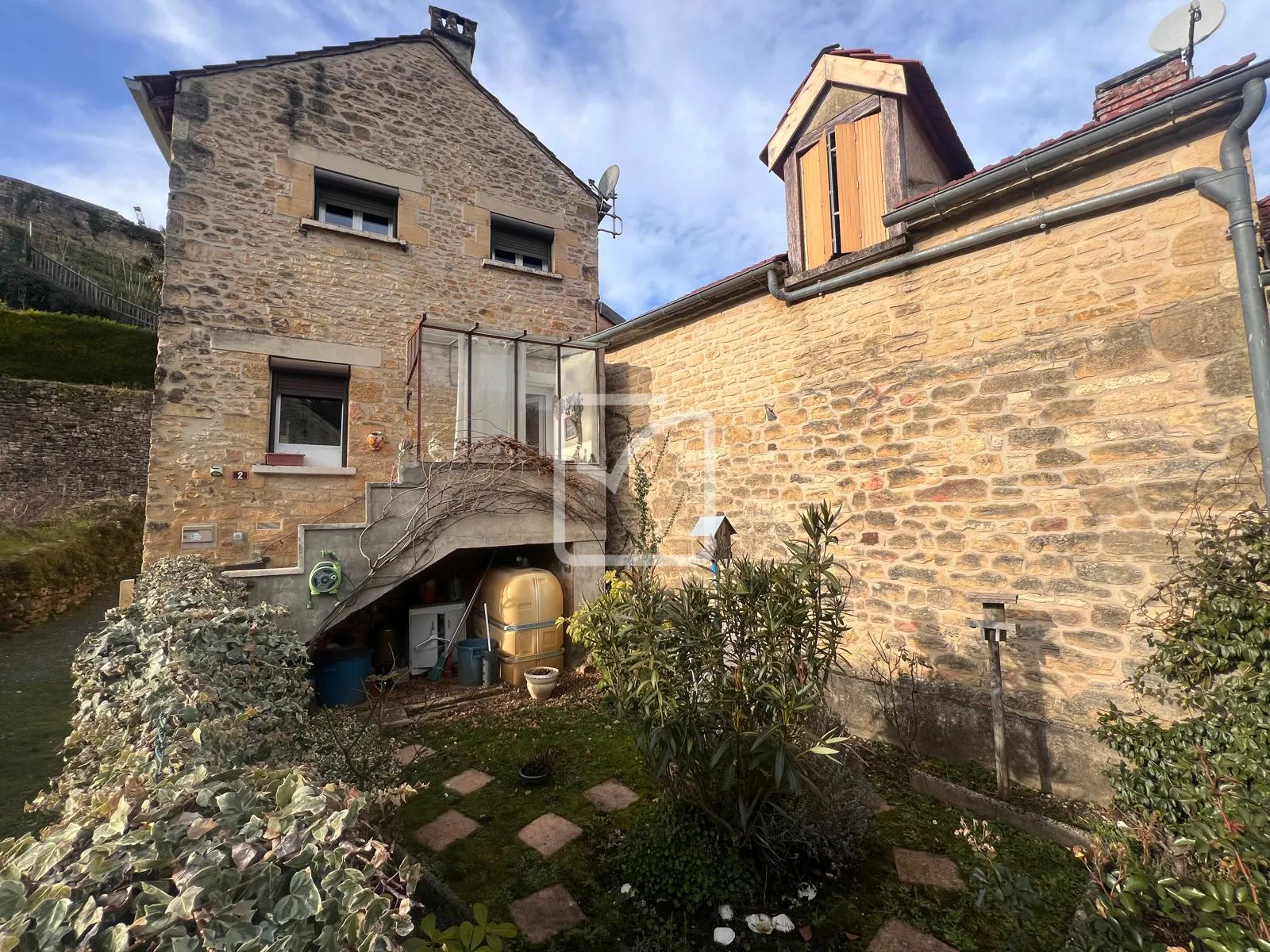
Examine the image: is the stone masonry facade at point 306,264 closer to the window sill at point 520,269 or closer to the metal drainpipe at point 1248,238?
the window sill at point 520,269

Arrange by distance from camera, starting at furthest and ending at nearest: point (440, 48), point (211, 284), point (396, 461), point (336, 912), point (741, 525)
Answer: point (440, 48), point (396, 461), point (211, 284), point (741, 525), point (336, 912)

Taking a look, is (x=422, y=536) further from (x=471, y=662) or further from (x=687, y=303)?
(x=687, y=303)

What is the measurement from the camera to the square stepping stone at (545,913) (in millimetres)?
2666

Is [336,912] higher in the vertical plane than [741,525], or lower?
lower

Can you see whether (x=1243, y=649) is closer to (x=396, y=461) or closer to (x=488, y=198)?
(x=396, y=461)

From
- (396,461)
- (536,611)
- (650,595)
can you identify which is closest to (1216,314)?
(650,595)

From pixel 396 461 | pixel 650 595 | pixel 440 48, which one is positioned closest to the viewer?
pixel 650 595

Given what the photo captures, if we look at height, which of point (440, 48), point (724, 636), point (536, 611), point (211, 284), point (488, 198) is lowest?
point (536, 611)

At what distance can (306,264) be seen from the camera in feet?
23.6

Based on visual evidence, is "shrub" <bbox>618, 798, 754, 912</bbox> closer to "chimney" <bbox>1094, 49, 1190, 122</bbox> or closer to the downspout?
the downspout

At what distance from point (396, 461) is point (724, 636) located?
6.00 metres

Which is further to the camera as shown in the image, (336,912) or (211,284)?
(211,284)

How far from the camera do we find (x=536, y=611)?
6.68 metres

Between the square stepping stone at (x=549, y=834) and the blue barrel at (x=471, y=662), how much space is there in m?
3.20
